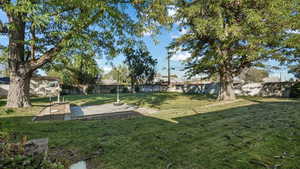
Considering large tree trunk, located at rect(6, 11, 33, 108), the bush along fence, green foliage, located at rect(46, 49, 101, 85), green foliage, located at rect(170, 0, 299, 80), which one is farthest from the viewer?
the bush along fence

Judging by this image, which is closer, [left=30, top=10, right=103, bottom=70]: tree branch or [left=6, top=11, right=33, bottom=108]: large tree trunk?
[left=30, top=10, right=103, bottom=70]: tree branch

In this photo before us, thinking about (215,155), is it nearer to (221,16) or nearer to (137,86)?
(221,16)

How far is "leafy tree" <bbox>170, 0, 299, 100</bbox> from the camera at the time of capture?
336 inches

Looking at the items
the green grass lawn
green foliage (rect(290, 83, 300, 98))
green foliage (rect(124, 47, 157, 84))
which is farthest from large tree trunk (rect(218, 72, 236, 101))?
green foliage (rect(124, 47, 157, 84))

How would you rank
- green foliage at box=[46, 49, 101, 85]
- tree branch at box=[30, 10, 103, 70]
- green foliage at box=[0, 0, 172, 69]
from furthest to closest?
green foliage at box=[46, 49, 101, 85]
tree branch at box=[30, 10, 103, 70]
green foliage at box=[0, 0, 172, 69]

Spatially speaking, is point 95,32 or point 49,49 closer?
point 95,32

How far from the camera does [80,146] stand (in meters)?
3.08

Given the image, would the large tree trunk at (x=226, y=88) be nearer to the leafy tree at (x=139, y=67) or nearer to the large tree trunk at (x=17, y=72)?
the large tree trunk at (x=17, y=72)

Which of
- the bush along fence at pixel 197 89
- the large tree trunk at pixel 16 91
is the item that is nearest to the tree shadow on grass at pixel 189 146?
the large tree trunk at pixel 16 91

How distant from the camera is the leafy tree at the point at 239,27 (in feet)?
28.0

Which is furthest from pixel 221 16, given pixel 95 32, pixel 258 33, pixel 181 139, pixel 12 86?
pixel 12 86

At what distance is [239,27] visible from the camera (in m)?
8.73

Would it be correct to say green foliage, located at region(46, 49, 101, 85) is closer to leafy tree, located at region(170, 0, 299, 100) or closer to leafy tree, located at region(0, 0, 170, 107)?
leafy tree, located at region(0, 0, 170, 107)

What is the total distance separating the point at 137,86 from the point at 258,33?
2729 centimetres
